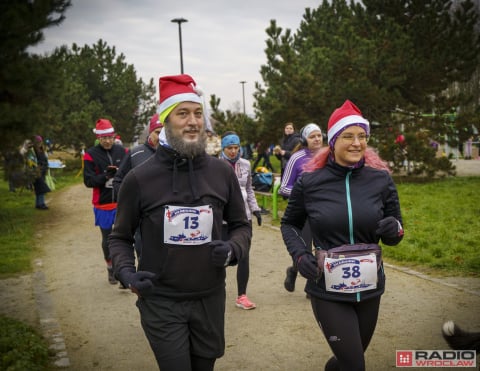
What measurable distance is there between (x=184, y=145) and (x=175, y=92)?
36 centimetres

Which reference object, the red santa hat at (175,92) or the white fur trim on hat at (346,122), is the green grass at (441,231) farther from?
the red santa hat at (175,92)

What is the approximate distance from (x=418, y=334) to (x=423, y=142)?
A: 1396cm

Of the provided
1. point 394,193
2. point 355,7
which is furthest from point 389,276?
point 355,7

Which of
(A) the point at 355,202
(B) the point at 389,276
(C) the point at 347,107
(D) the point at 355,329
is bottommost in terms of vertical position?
(B) the point at 389,276

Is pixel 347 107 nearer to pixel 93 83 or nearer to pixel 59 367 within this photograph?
pixel 59 367

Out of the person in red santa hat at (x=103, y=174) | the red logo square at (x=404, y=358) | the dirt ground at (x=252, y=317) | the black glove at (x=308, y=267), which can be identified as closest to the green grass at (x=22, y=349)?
the dirt ground at (x=252, y=317)

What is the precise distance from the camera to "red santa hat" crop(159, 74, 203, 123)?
3242 mm

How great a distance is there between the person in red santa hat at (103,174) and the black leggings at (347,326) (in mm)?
4411

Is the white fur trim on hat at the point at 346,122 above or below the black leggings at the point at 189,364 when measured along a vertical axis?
above

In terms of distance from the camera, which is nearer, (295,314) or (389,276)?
(295,314)

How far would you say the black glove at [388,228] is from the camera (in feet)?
11.0

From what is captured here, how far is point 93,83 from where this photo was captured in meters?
35.1

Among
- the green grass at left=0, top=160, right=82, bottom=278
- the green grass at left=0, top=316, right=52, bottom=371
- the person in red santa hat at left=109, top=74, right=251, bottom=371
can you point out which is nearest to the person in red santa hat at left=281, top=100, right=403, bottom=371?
the person in red santa hat at left=109, top=74, right=251, bottom=371

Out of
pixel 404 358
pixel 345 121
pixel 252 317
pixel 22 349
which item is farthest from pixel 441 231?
pixel 22 349
